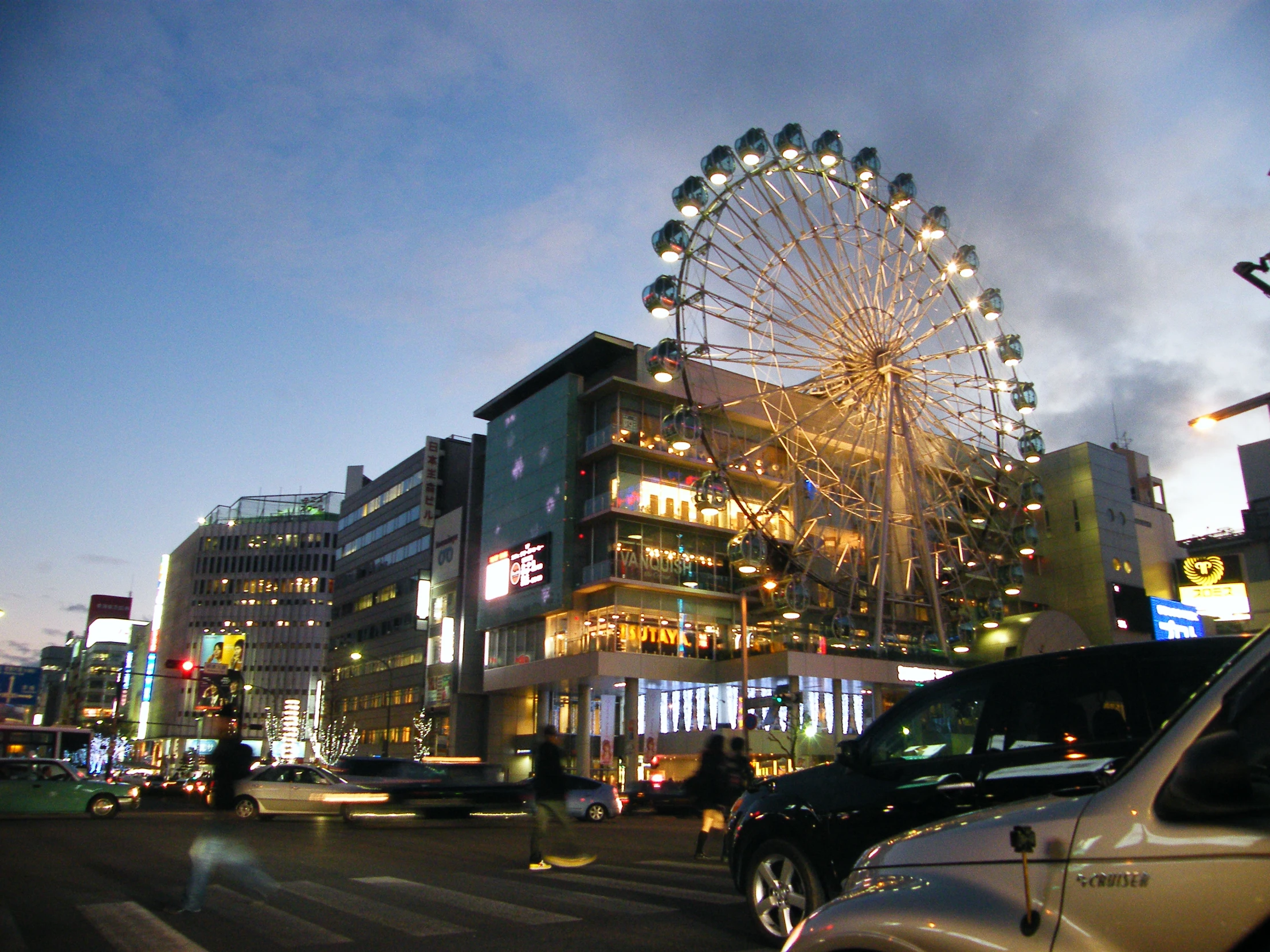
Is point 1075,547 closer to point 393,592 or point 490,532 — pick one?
point 490,532

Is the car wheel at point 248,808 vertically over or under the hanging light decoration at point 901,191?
under

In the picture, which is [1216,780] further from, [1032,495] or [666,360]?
[1032,495]

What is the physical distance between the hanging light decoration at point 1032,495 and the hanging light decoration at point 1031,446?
1.22 m

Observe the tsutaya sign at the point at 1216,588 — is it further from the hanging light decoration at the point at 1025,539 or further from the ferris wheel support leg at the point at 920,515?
the ferris wheel support leg at the point at 920,515

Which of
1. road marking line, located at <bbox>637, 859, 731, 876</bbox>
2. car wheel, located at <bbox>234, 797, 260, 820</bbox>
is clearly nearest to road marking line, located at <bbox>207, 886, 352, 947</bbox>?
road marking line, located at <bbox>637, 859, 731, 876</bbox>

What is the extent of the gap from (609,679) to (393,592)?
34.9 meters

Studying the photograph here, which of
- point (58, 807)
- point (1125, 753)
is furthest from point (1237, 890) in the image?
point (58, 807)

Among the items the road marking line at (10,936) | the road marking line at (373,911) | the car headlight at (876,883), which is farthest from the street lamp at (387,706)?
the car headlight at (876,883)

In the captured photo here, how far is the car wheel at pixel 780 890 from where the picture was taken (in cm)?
689

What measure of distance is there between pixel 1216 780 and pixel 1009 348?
34250 millimetres

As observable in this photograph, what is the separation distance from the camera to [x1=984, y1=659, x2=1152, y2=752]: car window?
593 centimetres

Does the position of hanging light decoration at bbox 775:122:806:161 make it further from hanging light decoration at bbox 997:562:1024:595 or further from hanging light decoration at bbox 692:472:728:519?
hanging light decoration at bbox 997:562:1024:595

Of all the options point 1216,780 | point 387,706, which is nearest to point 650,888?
point 1216,780

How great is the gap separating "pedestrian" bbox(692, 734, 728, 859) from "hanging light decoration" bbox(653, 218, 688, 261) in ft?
66.1
